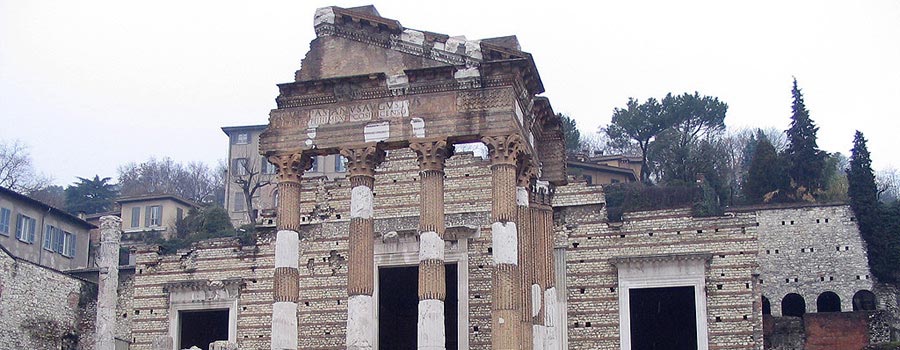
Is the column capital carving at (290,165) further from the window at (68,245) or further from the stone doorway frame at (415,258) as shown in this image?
the window at (68,245)

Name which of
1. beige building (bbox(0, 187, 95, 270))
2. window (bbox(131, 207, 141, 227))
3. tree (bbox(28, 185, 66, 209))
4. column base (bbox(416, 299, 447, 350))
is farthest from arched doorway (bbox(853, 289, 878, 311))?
tree (bbox(28, 185, 66, 209))

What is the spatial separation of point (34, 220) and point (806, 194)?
3266 cm

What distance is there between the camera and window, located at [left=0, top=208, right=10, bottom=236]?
39.9m

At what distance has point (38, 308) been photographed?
31516mm

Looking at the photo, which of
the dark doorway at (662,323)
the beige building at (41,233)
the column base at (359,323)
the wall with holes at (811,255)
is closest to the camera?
the column base at (359,323)

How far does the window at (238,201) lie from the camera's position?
63125 mm

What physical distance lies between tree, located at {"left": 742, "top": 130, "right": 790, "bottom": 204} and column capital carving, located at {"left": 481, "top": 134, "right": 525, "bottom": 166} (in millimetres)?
28505

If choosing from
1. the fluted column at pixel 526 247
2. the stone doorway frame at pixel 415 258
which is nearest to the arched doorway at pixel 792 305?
the stone doorway frame at pixel 415 258

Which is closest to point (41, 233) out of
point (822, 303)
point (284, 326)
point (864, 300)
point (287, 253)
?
point (287, 253)

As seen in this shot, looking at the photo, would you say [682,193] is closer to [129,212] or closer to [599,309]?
[599,309]

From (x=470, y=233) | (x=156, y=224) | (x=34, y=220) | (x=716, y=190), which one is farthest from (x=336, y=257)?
(x=156, y=224)

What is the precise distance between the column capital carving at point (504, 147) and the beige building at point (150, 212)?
40.9m

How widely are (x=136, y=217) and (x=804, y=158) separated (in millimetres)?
36258

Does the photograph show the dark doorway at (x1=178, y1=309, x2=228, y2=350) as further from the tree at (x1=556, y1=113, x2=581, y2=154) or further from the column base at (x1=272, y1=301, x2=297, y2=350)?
the tree at (x1=556, y1=113, x2=581, y2=154)
